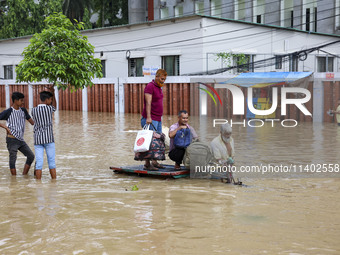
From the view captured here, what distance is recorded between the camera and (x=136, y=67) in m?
32.0

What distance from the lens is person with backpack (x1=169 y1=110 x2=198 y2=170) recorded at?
852cm

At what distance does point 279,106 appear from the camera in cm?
2377

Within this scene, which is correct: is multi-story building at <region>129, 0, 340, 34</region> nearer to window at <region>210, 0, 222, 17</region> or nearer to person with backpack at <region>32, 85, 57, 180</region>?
window at <region>210, 0, 222, 17</region>

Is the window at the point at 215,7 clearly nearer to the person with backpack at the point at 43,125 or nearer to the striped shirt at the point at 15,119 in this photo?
the striped shirt at the point at 15,119

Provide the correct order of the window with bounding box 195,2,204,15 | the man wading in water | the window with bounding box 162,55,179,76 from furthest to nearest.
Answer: the window with bounding box 195,2,204,15 → the window with bounding box 162,55,179,76 → the man wading in water

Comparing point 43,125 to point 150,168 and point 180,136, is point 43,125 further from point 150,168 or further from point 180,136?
point 180,136

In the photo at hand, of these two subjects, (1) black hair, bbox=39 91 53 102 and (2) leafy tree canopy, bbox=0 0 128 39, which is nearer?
(1) black hair, bbox=39 91 53 102

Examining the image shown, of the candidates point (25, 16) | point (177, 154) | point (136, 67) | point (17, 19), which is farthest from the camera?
point (25, 16)

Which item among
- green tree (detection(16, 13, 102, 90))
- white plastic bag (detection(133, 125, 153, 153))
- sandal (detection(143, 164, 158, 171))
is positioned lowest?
sandal (detection(143, 164, 158, 171))

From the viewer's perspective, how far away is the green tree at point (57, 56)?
59.6 ft

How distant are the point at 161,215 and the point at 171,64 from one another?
2439 centimetres

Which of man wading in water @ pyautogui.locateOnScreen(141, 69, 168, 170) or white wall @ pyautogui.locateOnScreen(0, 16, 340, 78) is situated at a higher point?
white wall @ pyautogui.locateOnScreen(0, 16, 340, 78)

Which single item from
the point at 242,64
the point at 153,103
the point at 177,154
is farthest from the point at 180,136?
the point at 242,64

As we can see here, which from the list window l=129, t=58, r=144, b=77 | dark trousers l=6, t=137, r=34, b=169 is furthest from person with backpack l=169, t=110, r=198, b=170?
window l=129, t=58, r=144, b=77
